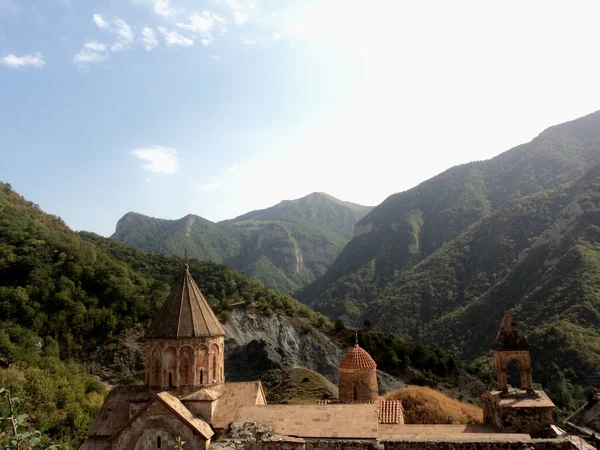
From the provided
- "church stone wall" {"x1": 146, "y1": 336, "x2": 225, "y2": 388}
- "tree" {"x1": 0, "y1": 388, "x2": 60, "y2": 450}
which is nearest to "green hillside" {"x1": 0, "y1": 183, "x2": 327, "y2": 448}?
"church stone wall" {"x1": 146, "y1": 336, "x2": 225, "y2": 388}

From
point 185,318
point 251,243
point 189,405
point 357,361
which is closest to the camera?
point 189,405

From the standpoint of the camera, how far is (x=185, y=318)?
16281 mm

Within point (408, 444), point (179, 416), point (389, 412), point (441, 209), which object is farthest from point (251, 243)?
point (408, 444)

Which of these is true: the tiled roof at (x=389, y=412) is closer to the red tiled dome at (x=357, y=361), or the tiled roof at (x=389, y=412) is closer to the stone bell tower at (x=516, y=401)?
the red tiled dome at (x=357, y=361)

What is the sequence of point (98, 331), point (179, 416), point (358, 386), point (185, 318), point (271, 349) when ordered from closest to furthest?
point (179, 416)
point (185, 318)
point (358, 386)
point (271, 349)
point (98, 331)

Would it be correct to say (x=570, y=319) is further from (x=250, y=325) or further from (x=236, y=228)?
(x=236, y=228)

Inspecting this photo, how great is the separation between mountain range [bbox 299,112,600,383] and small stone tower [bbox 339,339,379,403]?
737cm

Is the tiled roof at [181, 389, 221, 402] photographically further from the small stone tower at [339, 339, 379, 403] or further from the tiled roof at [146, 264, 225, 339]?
the small stone tower at [339, 339, 379, 403]

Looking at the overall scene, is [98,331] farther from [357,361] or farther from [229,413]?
[229,413]

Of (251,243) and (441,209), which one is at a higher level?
(441,209)

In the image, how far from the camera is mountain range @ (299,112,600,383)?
4741 centimetres

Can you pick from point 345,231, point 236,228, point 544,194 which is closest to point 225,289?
point 544,194

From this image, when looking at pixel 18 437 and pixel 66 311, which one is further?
pixel 66 311

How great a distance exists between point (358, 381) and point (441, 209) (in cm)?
9847
